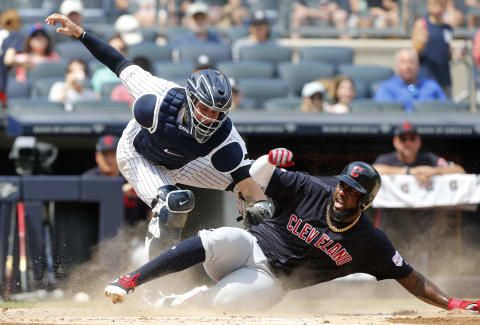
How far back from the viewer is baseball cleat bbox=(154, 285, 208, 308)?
536 cm

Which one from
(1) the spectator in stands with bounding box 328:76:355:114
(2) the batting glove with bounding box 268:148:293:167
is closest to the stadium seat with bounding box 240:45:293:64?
(1) the spectator in stands with bounding box 328:76:355:114

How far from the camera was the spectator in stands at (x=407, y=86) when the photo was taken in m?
9.26

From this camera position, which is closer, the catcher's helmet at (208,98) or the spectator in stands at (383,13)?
the catcher's helmet at (208,98)

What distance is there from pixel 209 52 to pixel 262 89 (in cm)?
97

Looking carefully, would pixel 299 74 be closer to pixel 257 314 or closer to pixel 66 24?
pixel 66 24

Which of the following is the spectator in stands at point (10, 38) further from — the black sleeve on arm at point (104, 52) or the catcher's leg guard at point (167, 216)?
the catcher's leg guard at point (167, 216)

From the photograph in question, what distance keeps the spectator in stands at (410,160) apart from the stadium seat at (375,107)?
60 cm

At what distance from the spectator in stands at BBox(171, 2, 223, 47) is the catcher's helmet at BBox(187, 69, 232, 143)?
5308mm

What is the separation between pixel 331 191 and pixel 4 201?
3.43m

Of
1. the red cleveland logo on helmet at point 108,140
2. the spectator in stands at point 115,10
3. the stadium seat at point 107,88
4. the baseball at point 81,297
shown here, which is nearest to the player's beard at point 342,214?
the baseball at point 81,297

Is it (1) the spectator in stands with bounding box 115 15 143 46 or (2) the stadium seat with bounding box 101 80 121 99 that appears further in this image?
(1) the spectator in stands with bounding box 115 15 143 46

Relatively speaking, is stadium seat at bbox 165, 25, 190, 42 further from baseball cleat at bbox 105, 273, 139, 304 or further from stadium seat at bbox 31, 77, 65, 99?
baseball cleat at bbox 105, 273, 139, 304

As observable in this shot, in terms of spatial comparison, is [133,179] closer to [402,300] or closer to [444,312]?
[444,312]

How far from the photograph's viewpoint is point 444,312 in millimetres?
5641
